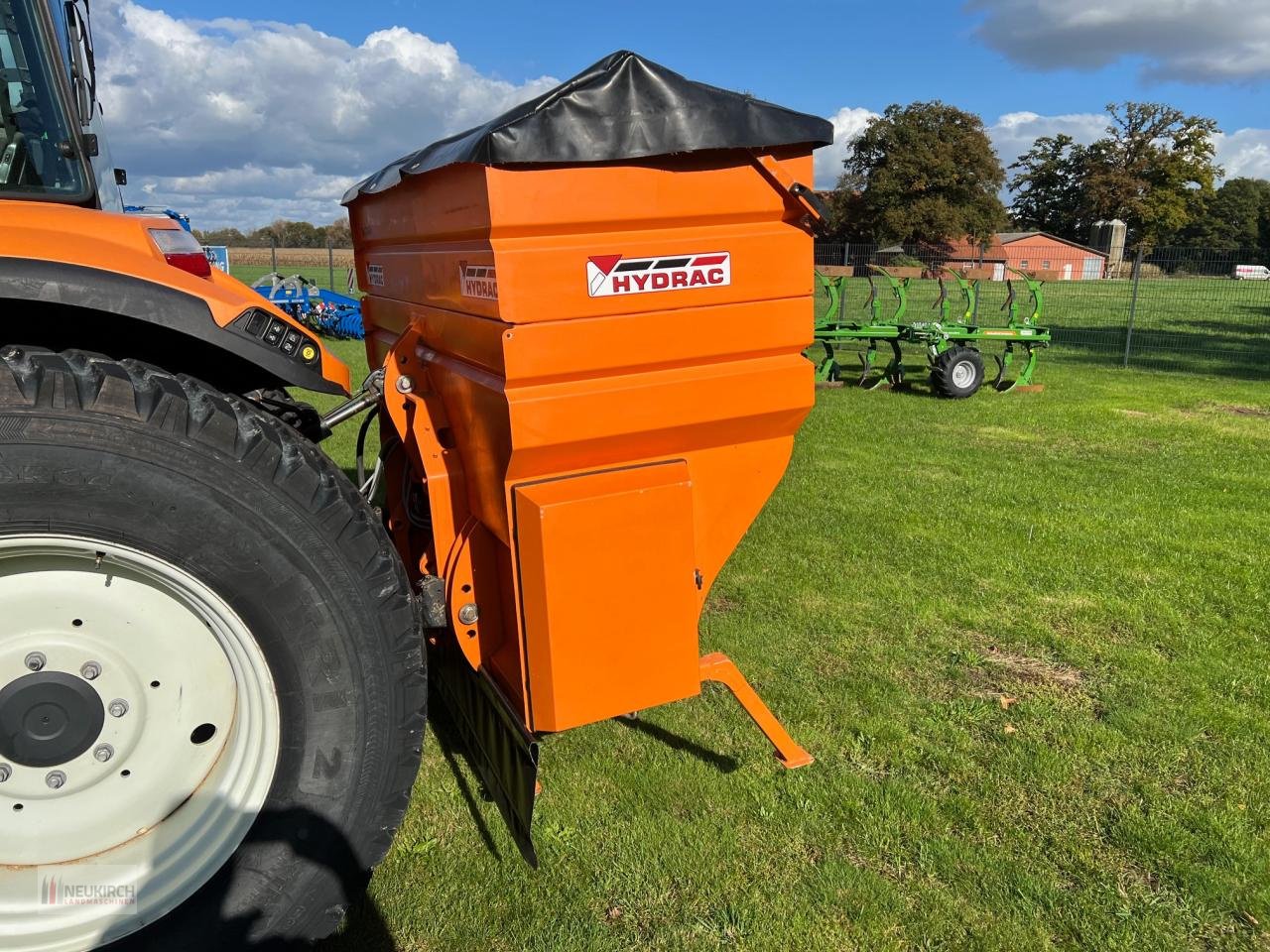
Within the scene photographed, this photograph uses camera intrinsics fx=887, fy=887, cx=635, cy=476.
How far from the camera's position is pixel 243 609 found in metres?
1.81

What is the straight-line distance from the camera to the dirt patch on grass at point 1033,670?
345 centimetres

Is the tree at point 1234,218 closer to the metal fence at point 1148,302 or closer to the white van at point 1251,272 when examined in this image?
the metal fence at point 1148,302

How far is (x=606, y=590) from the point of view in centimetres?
209

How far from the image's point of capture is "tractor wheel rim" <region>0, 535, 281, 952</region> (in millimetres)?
1797

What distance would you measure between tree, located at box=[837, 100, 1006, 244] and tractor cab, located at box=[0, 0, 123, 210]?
171ft

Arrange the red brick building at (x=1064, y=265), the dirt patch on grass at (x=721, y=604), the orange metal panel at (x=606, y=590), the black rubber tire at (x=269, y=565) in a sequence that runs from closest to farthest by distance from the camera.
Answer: the black rubber tire at (x=269, y=565), the orange metal panel at (x=606, y=590), the dirt patch on grass at (x=721, y=604), the red brick building at (x=1064, y=265)

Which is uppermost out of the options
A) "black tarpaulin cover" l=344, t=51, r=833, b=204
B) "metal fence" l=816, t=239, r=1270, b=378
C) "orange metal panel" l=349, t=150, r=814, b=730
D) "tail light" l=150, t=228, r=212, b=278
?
"black tarpaulin cover" l=344, t=51, r=833, b=204

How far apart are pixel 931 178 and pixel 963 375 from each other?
45.6 meters

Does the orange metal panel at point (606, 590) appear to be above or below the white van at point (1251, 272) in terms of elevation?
above

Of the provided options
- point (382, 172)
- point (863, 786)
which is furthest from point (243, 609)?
point (863, 786)

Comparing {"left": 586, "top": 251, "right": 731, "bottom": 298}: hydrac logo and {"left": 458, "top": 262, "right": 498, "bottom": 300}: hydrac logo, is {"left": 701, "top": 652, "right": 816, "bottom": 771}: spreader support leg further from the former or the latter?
{"left": 458, "top": 262, "right": 498, "bottom": 300}: hydrac logo

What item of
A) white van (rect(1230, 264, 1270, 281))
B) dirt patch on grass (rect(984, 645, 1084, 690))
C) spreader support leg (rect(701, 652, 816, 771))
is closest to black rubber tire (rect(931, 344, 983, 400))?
dirt patch on grass (rect(984, 645, 1084, 690))

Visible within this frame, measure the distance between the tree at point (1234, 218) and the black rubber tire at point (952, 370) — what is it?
64923mm

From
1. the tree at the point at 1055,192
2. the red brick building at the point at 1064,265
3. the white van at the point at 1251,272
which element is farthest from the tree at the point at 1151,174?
the white van at the point at 1251,272
